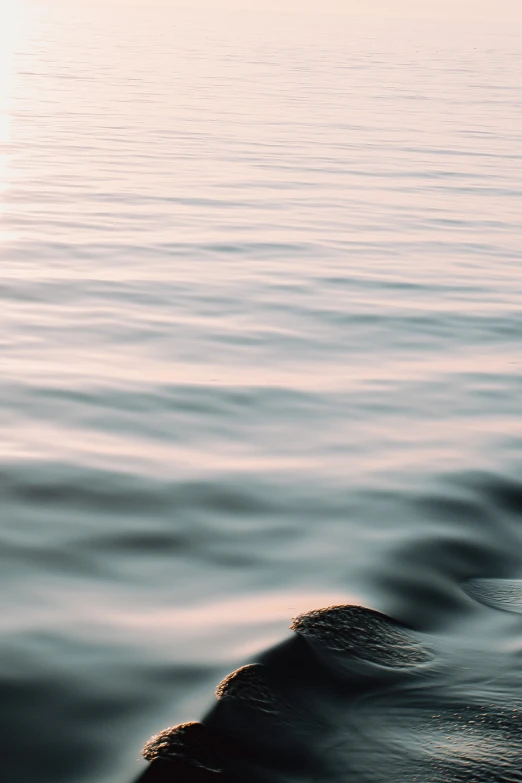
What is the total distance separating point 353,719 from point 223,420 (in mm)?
3653

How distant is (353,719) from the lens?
11.3 ft

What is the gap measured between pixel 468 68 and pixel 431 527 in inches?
1939

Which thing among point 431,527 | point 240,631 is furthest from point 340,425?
point 240,631

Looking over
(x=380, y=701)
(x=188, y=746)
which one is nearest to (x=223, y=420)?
(x=380, y=701)

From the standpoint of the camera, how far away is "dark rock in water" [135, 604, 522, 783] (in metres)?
3.14

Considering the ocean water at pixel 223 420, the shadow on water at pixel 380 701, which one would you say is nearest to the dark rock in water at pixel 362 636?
the shadow on water at pixel 380 701

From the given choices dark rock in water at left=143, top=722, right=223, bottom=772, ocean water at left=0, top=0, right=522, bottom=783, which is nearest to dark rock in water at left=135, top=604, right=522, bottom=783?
dark rock in water at left=143, top=722, right=223, bottom=772

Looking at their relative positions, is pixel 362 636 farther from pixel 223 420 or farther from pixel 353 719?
pixel 223 420

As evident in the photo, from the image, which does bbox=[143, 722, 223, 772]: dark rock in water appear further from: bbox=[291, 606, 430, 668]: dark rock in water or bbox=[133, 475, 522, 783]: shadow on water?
bbox=[291, 606, 430, 668]: dark rock in water

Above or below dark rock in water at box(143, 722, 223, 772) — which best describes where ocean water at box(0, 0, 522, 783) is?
above

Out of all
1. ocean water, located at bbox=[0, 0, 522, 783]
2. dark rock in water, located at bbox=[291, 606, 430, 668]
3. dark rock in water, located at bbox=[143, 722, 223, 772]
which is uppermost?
ocean water, located at bbox=[0, 0, 522, 783]

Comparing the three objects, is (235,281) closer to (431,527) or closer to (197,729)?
(431,527)

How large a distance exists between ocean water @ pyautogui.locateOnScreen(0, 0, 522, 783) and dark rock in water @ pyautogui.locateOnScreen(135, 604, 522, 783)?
0.16 metres

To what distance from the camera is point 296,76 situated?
39656 millimetres
